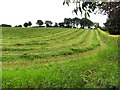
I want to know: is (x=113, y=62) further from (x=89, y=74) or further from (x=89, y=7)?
(x=89, y=7)

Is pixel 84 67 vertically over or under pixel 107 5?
under

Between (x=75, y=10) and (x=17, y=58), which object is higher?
(x=75, y=10)

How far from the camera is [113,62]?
1191 cm

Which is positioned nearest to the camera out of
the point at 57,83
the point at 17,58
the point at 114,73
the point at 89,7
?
the point at 57,83

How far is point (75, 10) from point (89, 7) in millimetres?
721

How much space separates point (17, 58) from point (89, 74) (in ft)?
27.0

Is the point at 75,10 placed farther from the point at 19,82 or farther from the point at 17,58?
the point at 17,58

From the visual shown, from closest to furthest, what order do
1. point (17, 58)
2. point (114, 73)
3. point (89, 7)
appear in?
point (89, 7) → point (114, 73) → point (17, 58)

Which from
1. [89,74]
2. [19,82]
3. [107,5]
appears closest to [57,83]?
[19,82]

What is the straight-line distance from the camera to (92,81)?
9.70 metres

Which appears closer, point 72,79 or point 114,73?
point 72,79

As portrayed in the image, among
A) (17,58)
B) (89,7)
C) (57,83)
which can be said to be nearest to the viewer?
(57,83)

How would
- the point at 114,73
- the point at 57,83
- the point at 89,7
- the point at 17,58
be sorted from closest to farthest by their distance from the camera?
→ the point at 57,83, the point at 89,7, the point at 114,73, the point at 17,58

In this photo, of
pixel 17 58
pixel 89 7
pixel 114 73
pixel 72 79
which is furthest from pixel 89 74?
pixel 17 58
